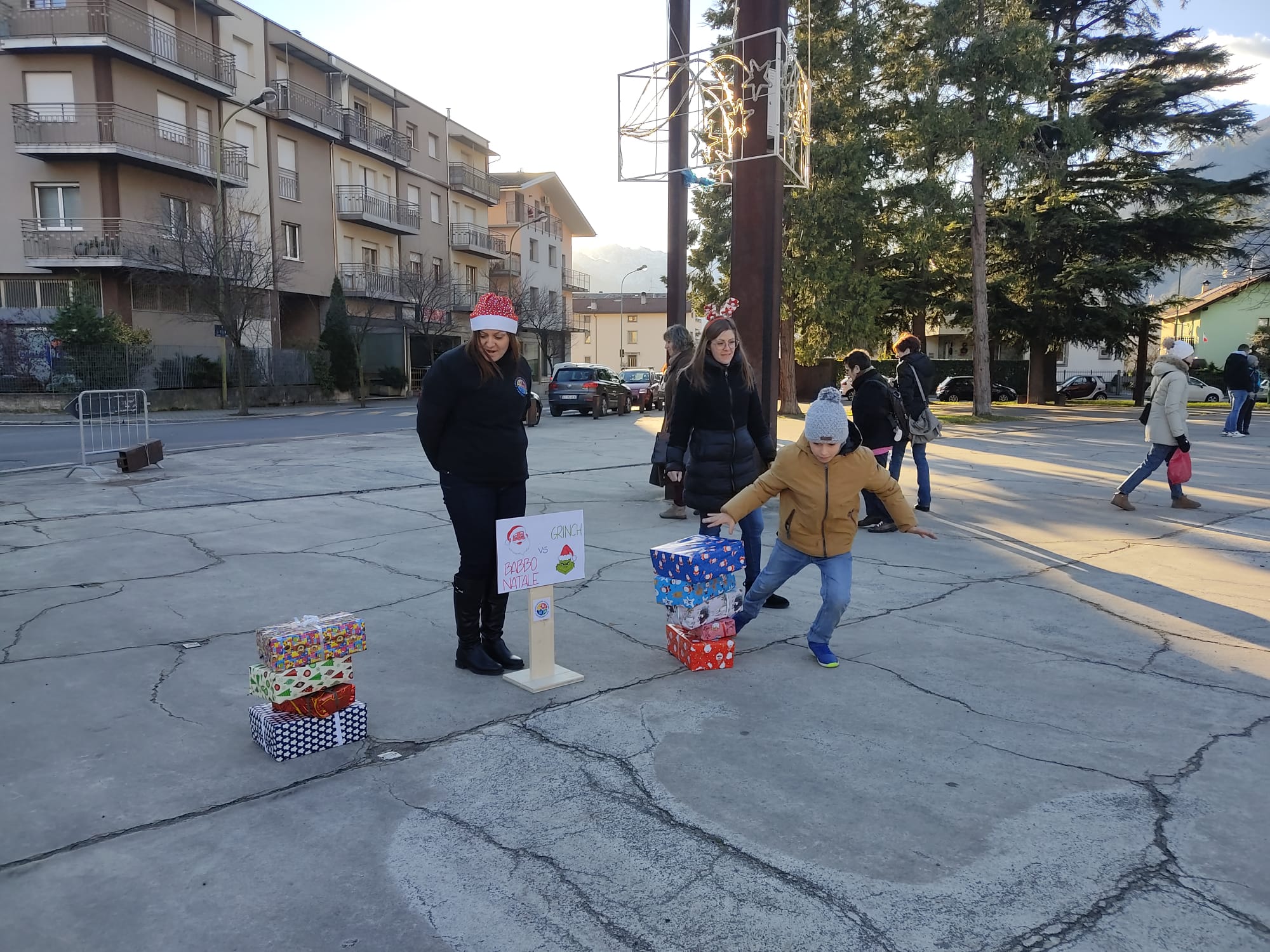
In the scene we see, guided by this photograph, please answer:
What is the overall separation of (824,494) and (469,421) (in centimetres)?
187

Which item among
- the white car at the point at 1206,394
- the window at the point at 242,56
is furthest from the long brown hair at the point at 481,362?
the white car at the point at 1206,394

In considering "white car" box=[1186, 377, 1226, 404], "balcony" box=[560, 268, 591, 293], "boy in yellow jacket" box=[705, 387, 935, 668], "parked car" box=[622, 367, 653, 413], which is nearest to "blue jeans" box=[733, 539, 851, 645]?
"boy in yellow jacket" box=[705, 387, 935, 668]

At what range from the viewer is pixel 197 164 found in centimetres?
3122

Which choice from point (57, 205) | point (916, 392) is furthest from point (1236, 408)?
point (57, 205)

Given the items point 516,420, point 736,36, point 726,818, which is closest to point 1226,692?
point 726,818

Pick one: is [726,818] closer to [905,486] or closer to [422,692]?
[422,692]

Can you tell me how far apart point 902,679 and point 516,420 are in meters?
2.39

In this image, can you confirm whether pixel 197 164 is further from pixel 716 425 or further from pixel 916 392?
pixel 716 425

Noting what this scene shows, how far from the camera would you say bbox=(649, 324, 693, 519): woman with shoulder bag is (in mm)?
7223

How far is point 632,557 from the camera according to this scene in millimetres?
7387

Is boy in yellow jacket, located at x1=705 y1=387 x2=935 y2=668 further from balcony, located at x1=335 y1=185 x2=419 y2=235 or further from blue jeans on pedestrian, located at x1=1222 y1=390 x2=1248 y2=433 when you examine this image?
balcony, located at x1=335 y1=185 x2=419 y2=235

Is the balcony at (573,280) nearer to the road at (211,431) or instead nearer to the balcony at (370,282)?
the balcony at (370,282)

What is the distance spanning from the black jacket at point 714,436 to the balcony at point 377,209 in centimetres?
3840

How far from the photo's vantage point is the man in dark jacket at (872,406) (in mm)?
8273
